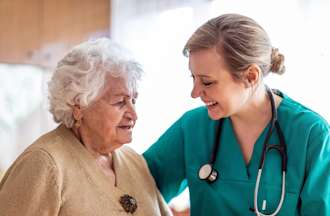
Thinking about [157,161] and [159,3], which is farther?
[159,3]

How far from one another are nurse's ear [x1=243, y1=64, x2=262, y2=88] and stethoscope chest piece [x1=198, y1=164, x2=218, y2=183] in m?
0.30

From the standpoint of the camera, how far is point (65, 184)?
4.49ft

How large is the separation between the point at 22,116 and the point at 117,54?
1489 mm

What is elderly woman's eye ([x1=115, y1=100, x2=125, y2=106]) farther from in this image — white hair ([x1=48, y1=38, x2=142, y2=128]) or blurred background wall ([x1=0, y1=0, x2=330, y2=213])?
blurred background wall ([x1=0, y1=0, x2=330, y2=213])

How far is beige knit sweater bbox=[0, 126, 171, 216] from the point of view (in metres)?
1.29

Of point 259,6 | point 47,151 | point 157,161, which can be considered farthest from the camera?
point 259,6

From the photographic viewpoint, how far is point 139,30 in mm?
3080

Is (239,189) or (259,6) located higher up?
(259,6)

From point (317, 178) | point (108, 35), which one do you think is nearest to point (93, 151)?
point (317, 178)

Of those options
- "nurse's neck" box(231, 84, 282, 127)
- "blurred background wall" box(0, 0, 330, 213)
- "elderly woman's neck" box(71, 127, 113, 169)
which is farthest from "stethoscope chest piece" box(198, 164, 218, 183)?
"blurred background wall" box(0, 0, 330, 213)

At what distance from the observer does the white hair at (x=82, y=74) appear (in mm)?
1449

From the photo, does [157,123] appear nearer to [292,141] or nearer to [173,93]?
[173,93]

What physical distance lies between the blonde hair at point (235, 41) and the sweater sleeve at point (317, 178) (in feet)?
0.88

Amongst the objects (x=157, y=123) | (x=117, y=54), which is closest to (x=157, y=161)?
(x=117, y=54)
